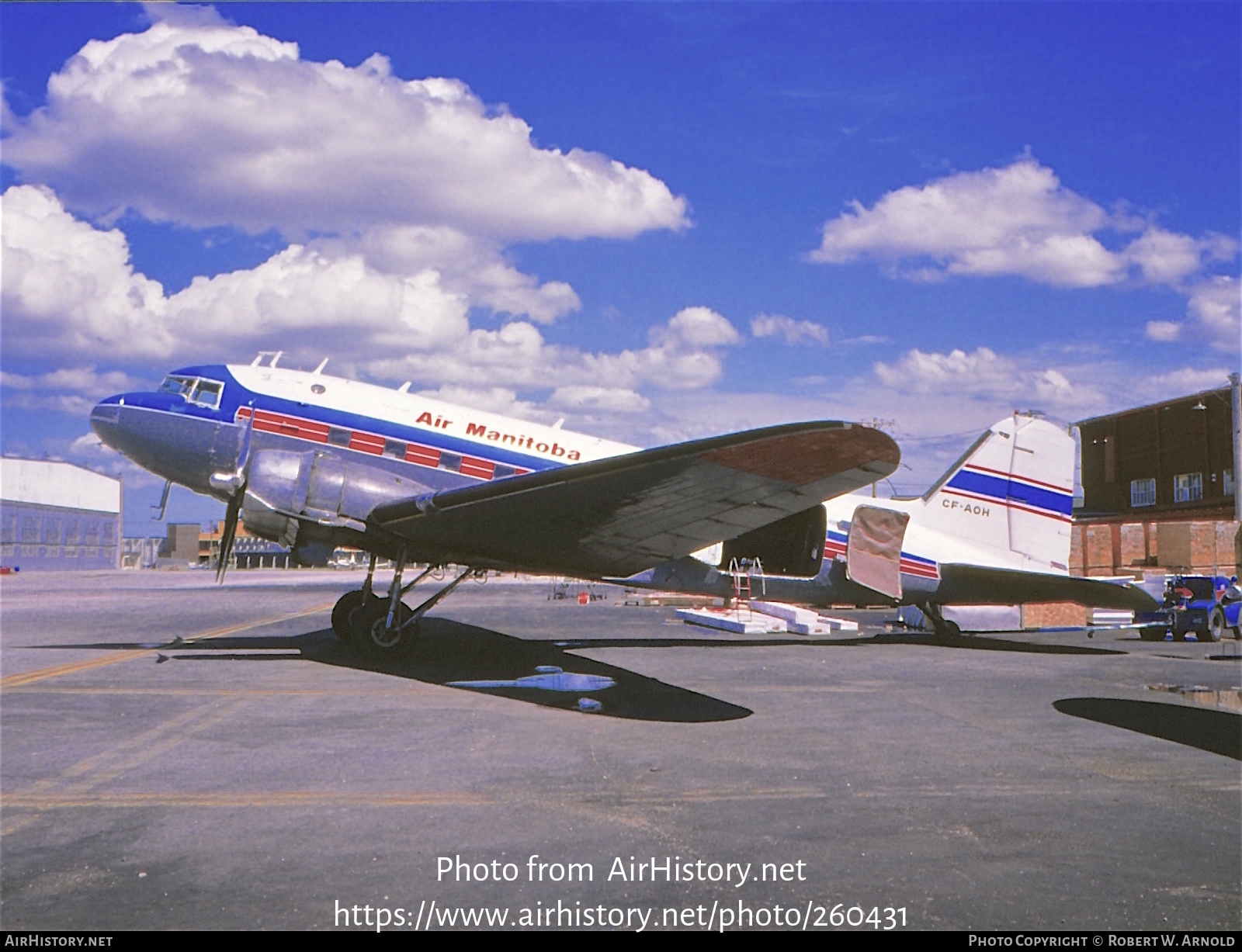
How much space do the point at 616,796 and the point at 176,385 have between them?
12.6m

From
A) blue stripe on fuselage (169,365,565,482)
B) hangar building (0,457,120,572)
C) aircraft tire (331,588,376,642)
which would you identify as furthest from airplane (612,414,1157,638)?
hangar building (0,457,120,572)

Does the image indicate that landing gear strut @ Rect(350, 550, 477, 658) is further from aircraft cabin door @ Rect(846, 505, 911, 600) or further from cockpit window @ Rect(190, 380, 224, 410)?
aircraft cabin door @ Rect(846, 505, 911, 600)

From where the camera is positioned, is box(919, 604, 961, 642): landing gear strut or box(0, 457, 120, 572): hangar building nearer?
box(919, 604, 961, 642): landing gear strut

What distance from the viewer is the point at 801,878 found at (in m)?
5.09

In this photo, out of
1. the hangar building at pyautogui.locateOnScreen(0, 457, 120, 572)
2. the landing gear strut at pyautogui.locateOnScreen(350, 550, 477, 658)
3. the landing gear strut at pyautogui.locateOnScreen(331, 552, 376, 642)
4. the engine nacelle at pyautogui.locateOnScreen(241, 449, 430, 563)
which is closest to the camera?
the engine nacelle at pyautogui.locateOnScreen(241, 449, 430, 563)

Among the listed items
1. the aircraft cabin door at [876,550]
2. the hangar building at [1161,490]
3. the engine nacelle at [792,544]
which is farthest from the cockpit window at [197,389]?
the hangar building at [1161,490]

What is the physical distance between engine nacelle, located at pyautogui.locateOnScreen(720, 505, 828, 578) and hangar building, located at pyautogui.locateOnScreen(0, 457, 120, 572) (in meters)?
102

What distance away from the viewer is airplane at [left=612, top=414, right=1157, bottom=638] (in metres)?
17.0

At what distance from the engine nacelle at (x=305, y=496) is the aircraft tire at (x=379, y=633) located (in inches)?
55.9

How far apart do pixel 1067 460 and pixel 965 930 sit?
54.3ft

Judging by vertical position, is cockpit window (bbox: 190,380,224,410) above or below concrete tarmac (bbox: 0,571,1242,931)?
above

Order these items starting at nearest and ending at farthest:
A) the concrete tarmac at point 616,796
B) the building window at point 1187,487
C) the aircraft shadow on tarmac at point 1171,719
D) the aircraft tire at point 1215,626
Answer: the concrete tarmac at point 616,796 < the aircraft shadow on tarmac at point 1171,719 < the aircraft tire at point 1215,626 < the building window at point 1187,487

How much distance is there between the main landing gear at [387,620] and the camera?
14.6m

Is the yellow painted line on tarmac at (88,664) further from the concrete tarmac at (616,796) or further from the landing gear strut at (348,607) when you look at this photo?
the landing gear strut at (348,607)
